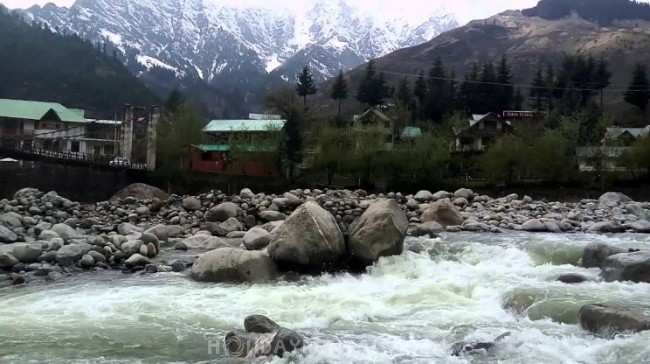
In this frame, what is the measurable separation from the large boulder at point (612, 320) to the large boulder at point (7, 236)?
52.6 ft

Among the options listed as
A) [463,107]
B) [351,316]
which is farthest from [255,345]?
[463,107]

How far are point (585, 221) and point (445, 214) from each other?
6571 mm

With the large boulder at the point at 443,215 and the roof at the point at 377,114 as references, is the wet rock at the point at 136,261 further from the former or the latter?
the roof at the point at 377,114

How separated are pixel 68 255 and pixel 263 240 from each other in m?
5.07

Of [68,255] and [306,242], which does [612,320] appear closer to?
[306,242]

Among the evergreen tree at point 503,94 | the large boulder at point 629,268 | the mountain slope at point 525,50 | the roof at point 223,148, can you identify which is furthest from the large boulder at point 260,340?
the mountain slope at point 525,50

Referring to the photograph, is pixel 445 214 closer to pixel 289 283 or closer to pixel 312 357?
pixel 289 283

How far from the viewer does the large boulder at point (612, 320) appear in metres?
9.10

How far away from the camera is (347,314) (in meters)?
10.9

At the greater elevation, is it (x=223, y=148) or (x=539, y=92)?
(x=539, y=92)

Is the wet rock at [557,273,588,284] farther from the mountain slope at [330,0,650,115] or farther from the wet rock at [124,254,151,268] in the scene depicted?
the mountain slope at [330,0,650,115]

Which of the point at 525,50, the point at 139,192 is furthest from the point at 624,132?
the point at 525,50

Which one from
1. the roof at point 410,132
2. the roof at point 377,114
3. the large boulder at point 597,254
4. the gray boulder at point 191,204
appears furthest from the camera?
the roof at point 377,114

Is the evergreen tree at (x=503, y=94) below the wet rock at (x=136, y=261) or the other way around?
the other way around
